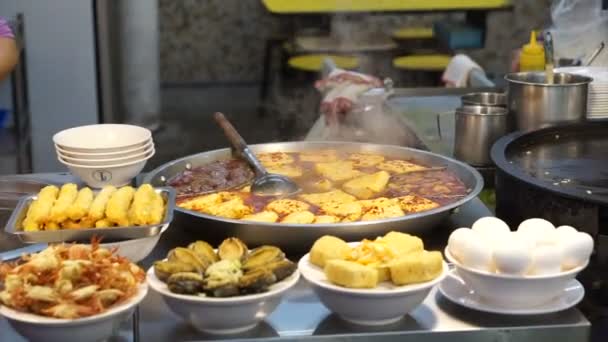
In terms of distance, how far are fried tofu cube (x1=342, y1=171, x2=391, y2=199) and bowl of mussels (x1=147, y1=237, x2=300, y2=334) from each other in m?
0.61

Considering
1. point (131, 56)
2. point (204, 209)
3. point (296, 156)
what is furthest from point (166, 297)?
point (131, 56)

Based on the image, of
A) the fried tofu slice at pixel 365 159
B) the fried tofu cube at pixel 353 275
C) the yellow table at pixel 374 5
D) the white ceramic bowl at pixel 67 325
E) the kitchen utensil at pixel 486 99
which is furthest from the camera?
the yellow table at pixel 374 5

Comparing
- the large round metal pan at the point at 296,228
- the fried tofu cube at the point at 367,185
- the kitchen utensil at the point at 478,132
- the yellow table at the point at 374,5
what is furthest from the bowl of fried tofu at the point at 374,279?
the yellow table at the point at 374,5

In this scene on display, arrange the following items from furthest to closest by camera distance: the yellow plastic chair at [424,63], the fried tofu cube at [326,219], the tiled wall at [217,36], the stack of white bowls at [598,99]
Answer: the tiled wall at [217,36] → the yellow plastic chair at [424,63] → the stack of white bowls at [598,99] → the fried tofu cube at [326,219]

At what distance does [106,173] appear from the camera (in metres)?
2.01

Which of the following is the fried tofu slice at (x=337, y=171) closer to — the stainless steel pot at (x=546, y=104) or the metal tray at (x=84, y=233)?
the stainless steel pot at (x=546, y=104)

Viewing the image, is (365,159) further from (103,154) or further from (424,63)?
(424,63)

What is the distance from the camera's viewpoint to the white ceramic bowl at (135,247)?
159cm

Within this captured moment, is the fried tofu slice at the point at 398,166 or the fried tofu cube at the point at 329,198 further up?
the fried tofu slice at the point at 398,166

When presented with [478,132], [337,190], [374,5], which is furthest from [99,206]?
[374,5]

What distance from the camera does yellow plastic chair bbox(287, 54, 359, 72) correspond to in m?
5.97

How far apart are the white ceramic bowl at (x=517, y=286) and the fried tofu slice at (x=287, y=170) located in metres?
0.78

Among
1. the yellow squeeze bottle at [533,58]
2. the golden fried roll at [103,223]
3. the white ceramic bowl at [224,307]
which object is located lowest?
the white ceramic bowl at [224,307]

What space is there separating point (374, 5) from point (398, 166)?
4298 millimetres
